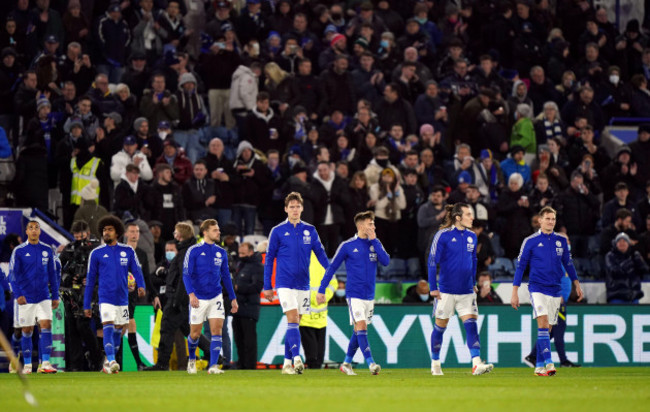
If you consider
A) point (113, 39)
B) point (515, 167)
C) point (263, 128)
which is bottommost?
point (515, 167)

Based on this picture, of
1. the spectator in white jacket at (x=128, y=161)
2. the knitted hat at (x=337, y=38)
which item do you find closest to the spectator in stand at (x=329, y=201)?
the spectator in white jacket at (x=128, y=161)

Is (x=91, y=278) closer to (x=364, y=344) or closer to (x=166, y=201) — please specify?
(x=364, y=344)

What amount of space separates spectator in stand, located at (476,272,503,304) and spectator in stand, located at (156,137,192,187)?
623 centimetres

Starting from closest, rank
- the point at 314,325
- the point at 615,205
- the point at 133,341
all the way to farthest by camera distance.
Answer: the point at 314,325
the point at 133,341
the point at 615,205

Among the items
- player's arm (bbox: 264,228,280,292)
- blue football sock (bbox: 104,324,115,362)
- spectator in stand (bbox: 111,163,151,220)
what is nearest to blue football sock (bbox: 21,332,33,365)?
blue football sock (bbox: 104,324,115,362)

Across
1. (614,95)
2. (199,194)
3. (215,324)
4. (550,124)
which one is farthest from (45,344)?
(614,95)

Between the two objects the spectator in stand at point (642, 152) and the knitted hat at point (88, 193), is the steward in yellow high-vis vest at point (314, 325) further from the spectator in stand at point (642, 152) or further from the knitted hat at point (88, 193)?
the spectator in stand at point (642, 152)

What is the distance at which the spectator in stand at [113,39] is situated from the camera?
88.7 ft

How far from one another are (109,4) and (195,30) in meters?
2.06

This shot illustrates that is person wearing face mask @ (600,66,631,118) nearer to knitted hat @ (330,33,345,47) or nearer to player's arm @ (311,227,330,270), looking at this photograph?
knitted hat @ (330,33,345,47)

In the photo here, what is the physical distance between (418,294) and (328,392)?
33.4ft

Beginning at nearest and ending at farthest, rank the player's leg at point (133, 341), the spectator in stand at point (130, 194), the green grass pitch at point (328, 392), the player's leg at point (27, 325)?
the green grass pitch at point (328, 392), the player's leg at point (27, 325), the player's leg at point (133, 341), the spectator in stand at point (130, 194)

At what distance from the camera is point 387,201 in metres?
25.3

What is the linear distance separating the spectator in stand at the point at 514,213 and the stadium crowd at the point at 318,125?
3 centimetres
